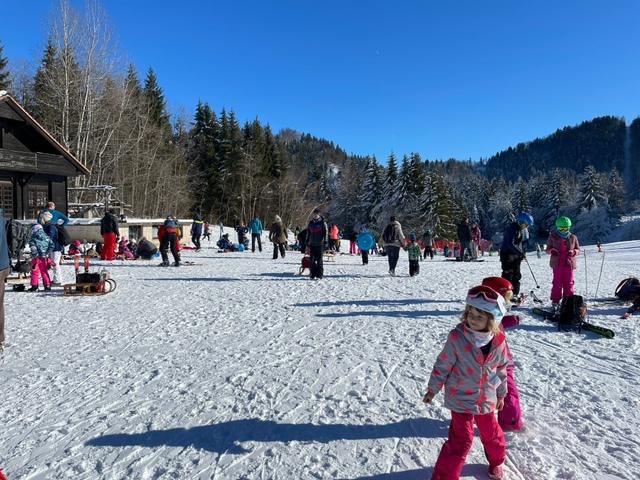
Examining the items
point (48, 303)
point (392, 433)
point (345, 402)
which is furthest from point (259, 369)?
point (48, 303)

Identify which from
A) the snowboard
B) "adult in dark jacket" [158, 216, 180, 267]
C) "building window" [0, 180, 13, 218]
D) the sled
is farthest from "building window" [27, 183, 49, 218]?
the snowboard

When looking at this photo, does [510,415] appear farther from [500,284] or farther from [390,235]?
[390,235]

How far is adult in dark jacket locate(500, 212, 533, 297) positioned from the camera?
8.31 metres

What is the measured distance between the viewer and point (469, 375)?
8.61ft

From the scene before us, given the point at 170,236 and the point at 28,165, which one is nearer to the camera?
the point at 170,236

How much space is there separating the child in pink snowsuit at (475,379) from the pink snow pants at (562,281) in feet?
17.5

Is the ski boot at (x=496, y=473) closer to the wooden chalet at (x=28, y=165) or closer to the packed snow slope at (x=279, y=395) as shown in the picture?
the packed snow slope at (x=279, y=395)

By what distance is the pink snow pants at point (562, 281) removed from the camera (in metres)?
7.09

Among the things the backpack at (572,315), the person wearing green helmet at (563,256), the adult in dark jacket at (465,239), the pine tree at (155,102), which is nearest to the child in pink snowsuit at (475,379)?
the backpack at (572,315)

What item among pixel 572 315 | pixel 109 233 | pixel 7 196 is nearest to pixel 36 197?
pixel 7 196

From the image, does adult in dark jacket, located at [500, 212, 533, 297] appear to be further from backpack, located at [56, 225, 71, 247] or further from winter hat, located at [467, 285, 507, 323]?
backpack, located at [56, 225, 71, 247]

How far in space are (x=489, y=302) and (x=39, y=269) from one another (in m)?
10.5

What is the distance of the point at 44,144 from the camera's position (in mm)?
23109

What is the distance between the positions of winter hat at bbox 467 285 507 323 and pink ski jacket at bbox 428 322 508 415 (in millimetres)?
185
